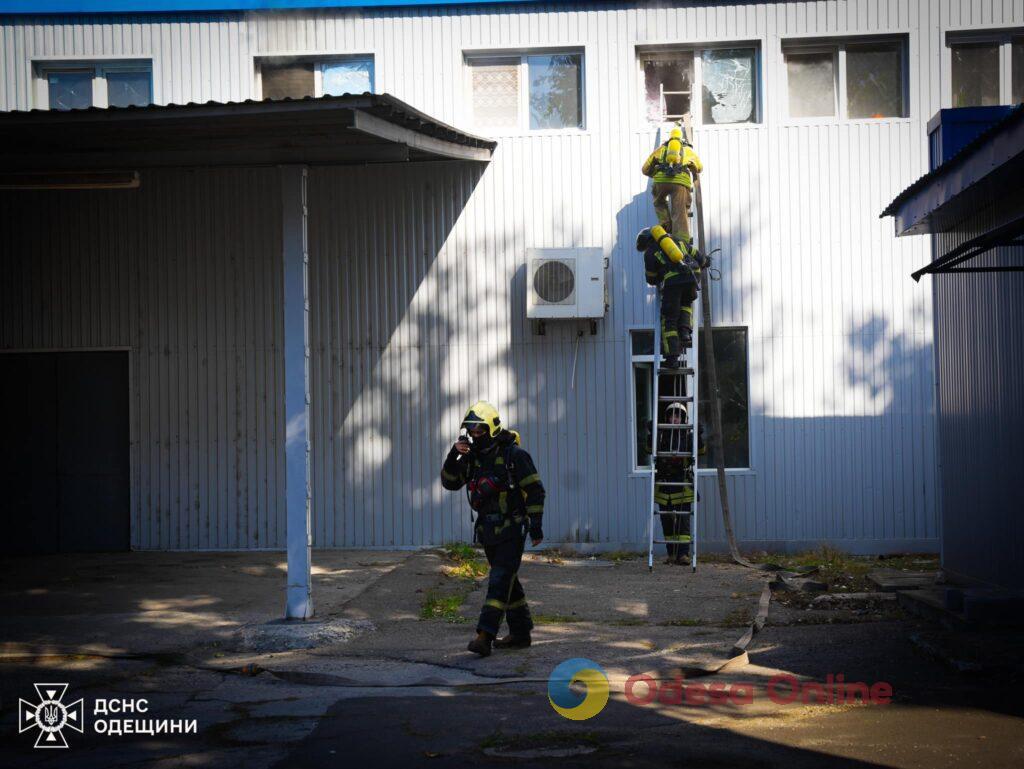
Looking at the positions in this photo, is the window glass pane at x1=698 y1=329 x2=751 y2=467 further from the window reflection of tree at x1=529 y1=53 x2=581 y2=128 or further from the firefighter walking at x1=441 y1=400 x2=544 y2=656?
the firefighter walking at x1=441 y1=400 x2=544 y2=656

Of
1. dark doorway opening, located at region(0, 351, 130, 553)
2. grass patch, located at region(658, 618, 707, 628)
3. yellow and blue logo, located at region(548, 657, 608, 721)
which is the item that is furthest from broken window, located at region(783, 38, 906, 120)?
dark doorway opening, located at region(0, 351, 130, 553)

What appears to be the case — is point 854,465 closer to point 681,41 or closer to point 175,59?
point 681,41

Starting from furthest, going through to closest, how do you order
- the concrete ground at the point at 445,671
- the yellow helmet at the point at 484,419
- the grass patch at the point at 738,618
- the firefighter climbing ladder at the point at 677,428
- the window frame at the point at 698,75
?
the window frame at the point at 698,75, the firefighter climbing ladder at the point at 677,428, the grass patch at the point at 738,618, the yellow helmet at the point at 484,419, the concrete ground at the point at 445,671

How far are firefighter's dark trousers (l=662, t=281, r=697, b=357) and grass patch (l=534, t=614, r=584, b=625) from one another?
396 centimetres

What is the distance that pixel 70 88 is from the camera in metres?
14.8

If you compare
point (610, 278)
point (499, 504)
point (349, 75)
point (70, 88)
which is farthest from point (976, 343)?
point (70, 88)

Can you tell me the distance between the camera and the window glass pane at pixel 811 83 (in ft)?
47.5

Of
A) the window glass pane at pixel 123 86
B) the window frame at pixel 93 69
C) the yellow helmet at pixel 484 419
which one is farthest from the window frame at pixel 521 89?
the yellow helmet at pixel 484 419

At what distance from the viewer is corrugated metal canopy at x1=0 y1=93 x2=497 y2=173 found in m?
8.96

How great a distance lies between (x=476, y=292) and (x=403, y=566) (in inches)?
151

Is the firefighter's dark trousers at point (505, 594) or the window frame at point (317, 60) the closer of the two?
the firefighter's dark trousers at point (505, 594)

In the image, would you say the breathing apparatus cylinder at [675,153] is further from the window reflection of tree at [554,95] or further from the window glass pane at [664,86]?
the window reflection of tree at [554,95]

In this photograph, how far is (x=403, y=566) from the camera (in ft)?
41.9

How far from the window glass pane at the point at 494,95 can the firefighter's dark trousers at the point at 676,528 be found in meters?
5.40
